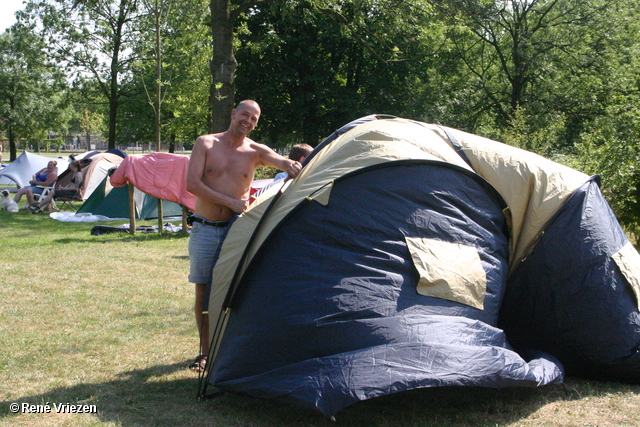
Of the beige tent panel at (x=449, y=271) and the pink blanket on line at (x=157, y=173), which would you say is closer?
the beige tent panel at (x=449, y=271)

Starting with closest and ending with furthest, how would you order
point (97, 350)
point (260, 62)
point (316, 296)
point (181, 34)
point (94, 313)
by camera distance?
1. point (316, 296)
2. point (97, 350)
3. point (94, 313)
4. point (181, 34)
5. point (260, 62)

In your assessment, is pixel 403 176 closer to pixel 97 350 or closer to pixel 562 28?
pixel 97 350

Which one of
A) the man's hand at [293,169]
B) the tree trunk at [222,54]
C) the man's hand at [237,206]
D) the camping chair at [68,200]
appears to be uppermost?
the tree trunk at [222,54]

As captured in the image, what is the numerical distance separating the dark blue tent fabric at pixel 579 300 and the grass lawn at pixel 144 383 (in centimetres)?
22

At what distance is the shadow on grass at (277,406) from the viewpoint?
3.64 metres

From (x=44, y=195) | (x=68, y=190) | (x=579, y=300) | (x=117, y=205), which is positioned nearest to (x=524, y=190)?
(x=579, y=300)

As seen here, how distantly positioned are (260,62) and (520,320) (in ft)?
72.4

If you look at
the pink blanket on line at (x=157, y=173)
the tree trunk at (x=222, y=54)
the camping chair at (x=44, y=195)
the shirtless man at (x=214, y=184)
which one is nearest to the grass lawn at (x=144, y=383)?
the shirtless man at (x=214, y=184)

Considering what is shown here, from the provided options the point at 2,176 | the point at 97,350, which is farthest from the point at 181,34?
the point at 97,350

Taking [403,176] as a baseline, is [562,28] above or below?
above

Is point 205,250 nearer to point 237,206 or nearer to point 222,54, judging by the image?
point 237,206

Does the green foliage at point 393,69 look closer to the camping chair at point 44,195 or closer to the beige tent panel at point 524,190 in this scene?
the camping chair at point 44,195

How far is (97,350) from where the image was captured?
502cm

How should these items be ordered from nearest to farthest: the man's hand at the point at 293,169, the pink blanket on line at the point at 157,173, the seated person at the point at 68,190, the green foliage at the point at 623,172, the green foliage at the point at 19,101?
the man's hand at the point at 293,169, the green foliage at the point at 623,172, the pink blanket on line at the point at 157,173, the seated person at the point at 68,190, the green foliage at the point at 19,101
